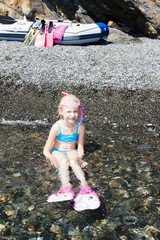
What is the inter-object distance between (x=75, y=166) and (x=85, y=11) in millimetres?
15989

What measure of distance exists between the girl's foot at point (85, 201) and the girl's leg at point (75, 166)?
0.30 m

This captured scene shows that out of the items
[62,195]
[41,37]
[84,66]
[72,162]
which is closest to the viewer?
[62,195]

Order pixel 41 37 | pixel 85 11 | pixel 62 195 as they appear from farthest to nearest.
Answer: pixel 85 11
pixel 41 37
pixel 62 195

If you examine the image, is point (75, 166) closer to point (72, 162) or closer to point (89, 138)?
point (72, 162)

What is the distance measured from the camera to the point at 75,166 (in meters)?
5.27

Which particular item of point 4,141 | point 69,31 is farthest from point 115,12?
point 4,141

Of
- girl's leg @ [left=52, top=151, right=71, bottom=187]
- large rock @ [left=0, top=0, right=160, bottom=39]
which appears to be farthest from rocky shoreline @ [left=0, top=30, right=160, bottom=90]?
girl's leg @ [left=52, top=151, right=71, bottom=187]

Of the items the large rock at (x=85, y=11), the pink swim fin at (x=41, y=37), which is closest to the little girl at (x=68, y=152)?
the pink swim fin at (x=41, y=37)

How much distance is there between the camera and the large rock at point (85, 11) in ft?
55.9

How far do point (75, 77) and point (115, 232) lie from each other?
7109 millimetres

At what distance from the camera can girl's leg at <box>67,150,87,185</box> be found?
4925mm

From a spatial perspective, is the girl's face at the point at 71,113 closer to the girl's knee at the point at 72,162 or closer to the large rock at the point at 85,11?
the girl's knee at the point at 72,162

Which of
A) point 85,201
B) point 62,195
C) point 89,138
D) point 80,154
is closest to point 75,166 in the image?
point 80,154

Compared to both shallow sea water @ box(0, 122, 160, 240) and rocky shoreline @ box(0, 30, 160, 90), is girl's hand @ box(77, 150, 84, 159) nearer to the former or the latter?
shallow sea water @ box(0, 122, 160, 240)
